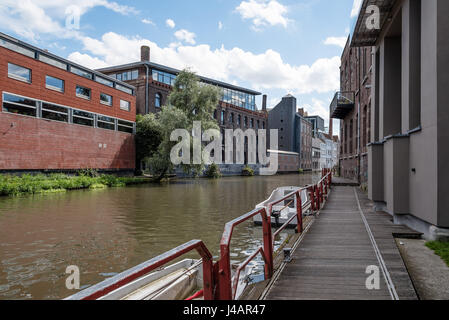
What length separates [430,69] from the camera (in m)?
6.08

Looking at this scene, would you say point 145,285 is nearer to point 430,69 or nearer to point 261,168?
point 430,69

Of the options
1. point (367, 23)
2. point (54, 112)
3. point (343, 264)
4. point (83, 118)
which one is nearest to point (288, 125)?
point (83, 118)

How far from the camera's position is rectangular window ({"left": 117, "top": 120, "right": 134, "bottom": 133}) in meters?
31.1

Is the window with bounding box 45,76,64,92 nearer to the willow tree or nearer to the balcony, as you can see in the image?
the willow tree

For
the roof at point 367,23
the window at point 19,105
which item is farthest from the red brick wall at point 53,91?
the roof at point 367,23

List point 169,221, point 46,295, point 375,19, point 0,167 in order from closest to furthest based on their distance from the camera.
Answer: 1. point 46,295
2. point 375,19
3. point 169,221
4. point 0,167

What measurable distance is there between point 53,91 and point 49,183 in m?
7.33

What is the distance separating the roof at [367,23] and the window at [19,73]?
20196 millimetres

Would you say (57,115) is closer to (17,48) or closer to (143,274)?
(17,48)

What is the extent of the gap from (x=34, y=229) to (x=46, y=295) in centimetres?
537

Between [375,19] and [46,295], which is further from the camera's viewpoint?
[375,19]

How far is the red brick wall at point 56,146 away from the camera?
67.7 feet

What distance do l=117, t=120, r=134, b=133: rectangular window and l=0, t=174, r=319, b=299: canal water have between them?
650 inches
